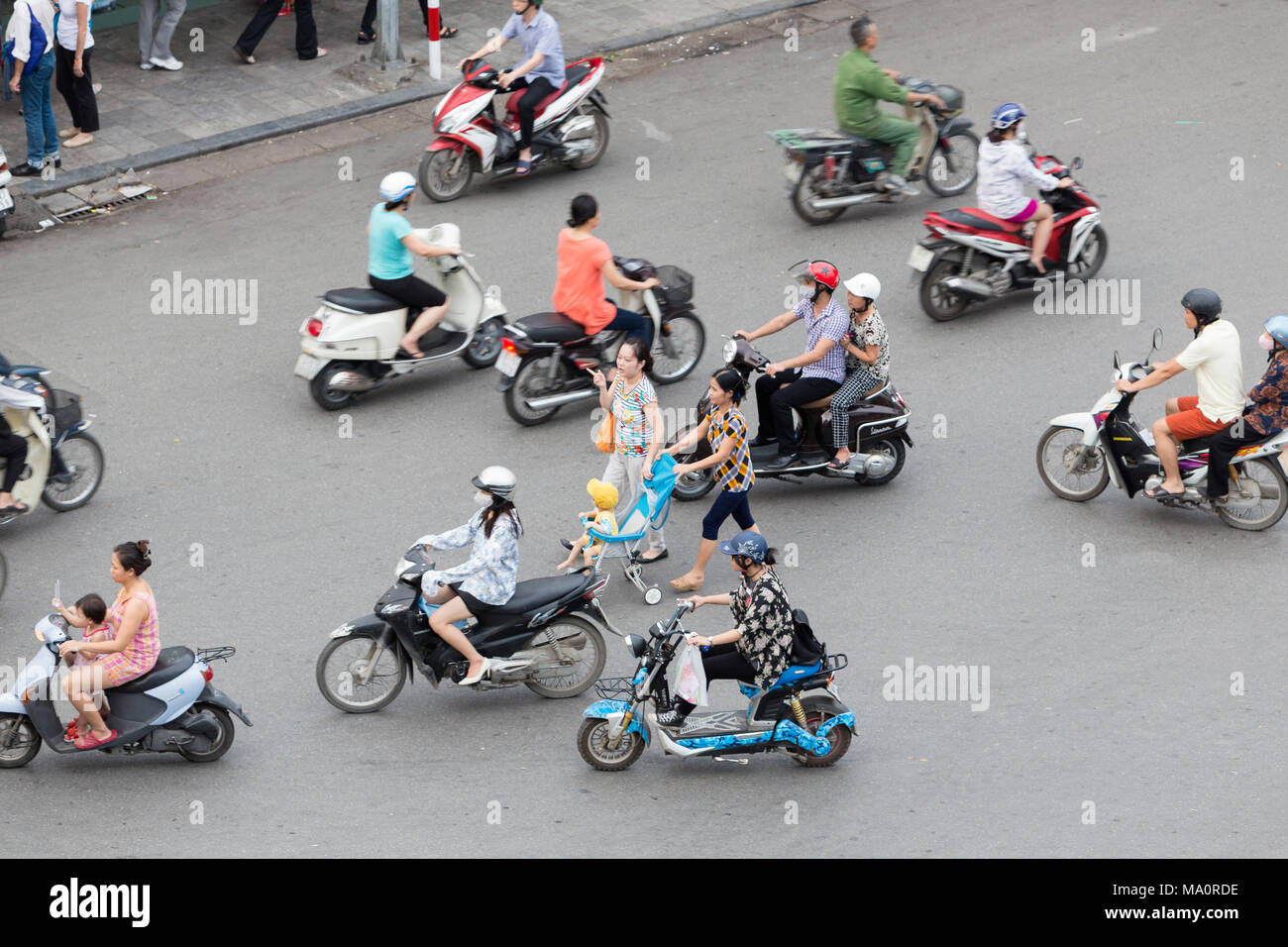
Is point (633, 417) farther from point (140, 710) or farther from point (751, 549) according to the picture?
point (140, 710)

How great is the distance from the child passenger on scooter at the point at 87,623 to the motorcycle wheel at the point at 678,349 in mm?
5381

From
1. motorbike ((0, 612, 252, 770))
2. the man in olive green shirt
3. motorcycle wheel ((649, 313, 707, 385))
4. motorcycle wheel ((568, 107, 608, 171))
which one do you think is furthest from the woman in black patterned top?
motorcycle wheel ((568, 107, 608, 171))

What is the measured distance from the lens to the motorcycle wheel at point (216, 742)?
9000mm

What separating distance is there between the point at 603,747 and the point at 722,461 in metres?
2.28

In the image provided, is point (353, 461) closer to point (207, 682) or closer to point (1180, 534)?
point (207, 682)

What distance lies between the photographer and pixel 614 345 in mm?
12555

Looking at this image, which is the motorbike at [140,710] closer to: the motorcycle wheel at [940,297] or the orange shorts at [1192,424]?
the orange shorts at [1192,424]

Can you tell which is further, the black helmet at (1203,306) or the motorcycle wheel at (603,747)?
the black helmet at (1203,306)

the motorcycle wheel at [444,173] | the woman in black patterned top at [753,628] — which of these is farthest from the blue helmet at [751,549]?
the motorcycle wheel at [444,173]

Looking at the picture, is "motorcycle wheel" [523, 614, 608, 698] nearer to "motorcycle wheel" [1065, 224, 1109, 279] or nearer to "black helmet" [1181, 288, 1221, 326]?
"black helmet" [1181, 288, 1221, 326]

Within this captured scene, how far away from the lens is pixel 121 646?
862 centimetres

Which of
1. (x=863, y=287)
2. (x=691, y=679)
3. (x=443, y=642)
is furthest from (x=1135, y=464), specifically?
(x=443, y=642)

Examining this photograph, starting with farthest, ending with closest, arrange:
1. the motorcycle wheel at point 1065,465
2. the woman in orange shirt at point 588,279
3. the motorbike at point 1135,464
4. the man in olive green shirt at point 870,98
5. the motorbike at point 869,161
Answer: the motorbike at point 869,161 → the man in olive green shirt at point 870,98 → the woman in orange shirt at point 588,279 → the motorcycle wheel at point 1065,465 → the motorbike at point 1135,464

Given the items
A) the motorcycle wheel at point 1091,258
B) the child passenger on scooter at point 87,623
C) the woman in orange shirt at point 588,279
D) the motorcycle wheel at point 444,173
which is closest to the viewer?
the child passenger on scooter at point 87,623
